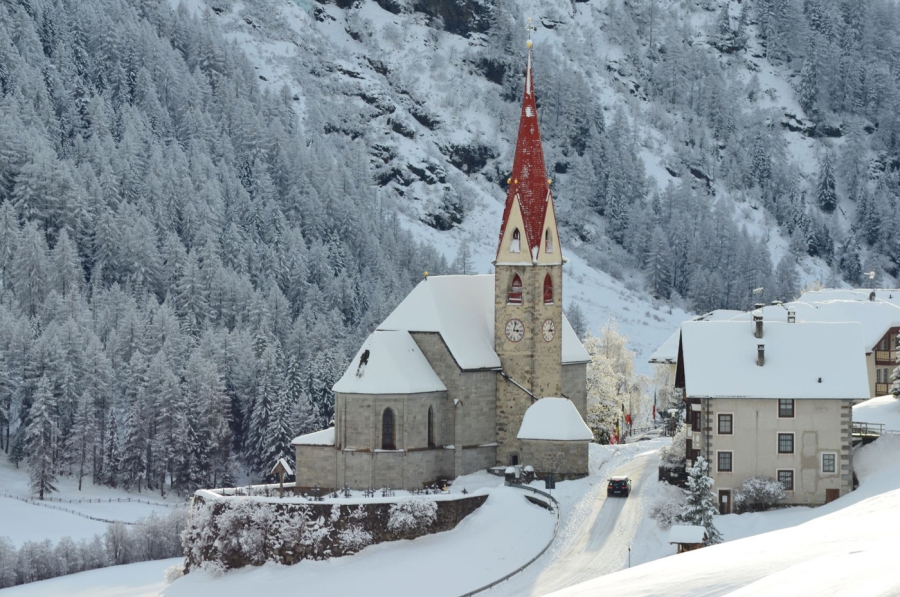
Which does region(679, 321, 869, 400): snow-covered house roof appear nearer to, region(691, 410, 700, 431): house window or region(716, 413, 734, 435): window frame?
region(716, 413, 734, 435): window frame

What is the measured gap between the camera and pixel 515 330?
68.2 meters

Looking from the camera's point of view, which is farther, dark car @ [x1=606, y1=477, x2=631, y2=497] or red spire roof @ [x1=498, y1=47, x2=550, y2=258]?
red spire roof @ [x1=498, y1=47, x2=550, y2=258]

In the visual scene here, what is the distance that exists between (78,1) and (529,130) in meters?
134

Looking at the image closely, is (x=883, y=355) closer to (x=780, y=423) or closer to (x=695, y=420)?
(x=780, y=423)

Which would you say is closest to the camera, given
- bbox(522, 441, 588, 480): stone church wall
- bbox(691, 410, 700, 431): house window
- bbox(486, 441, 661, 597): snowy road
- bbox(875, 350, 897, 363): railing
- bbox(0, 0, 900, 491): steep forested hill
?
bbox(486, 441, 661, 597): snowy road

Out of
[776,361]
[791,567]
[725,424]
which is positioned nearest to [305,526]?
[725,424]

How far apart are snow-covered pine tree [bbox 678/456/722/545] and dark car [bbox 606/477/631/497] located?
10.4 m

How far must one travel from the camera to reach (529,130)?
6912 cm

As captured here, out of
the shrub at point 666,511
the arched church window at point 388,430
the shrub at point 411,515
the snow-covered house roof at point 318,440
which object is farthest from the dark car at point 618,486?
the snow-covered house roof at point 318,440

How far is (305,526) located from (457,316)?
52.2 feet

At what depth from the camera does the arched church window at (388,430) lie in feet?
213

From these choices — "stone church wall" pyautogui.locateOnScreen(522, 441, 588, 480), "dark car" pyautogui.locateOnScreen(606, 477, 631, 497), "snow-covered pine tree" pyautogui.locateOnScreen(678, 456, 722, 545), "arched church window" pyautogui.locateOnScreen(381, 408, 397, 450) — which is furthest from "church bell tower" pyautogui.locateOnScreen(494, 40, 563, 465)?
"snow-covered pine tree" pyautogui.locateOnScreen(678, 456, 722, 545)

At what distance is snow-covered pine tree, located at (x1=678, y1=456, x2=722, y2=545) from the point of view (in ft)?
160

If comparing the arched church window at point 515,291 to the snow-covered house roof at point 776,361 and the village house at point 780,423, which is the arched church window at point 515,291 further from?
the village house at point 780,423
